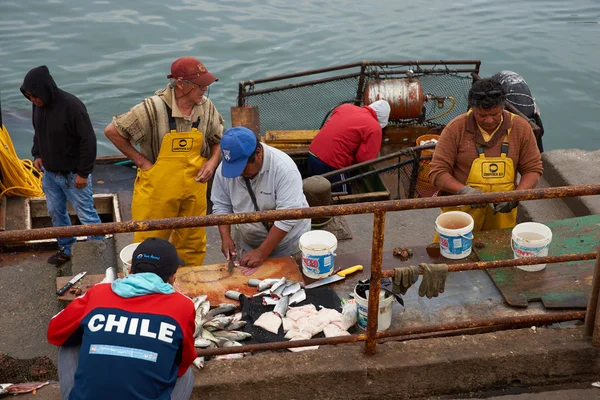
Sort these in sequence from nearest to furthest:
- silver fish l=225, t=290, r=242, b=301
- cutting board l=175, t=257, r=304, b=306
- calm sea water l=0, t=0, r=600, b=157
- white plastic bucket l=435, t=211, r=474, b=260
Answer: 1. silver fish l=225, t=290, r=242, b=301
2. cutting board l=175, t=257, r=304, b=306
3. white plastic bucket l=435, t=211, r=474, b=260
4. calm sea water l=0, t=0, r=600, b=157

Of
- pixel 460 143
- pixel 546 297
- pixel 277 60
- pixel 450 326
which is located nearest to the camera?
pixel 450 326

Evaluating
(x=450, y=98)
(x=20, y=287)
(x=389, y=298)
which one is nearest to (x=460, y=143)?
(x=389, y=298)

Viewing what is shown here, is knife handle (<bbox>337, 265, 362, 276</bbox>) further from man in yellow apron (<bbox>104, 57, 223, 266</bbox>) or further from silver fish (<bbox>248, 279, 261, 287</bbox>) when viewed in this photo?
man in yellow apron (<bbox>104, 57, 223, 266</bbox>)

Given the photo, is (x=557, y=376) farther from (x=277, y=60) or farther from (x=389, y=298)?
(x=277, y=60)

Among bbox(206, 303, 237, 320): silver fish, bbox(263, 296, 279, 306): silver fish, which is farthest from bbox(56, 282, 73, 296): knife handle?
bbox(263, 296, 279, 306): silver fish

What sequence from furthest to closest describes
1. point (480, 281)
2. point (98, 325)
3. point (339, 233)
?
point (339, 233) < point (480, 281) < point (98, 325)

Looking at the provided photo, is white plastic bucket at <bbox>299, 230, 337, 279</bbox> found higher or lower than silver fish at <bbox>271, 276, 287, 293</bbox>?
higher

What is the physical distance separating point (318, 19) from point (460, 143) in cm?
2048

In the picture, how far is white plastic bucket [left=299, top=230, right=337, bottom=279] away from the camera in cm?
454

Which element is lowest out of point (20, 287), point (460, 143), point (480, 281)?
point (20, 287)

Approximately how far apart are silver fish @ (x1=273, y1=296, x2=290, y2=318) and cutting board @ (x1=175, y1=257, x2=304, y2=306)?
1.01 ft

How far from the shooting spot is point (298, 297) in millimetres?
4352

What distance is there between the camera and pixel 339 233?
6.57 metres

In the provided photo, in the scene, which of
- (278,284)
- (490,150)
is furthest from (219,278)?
(490,150)
